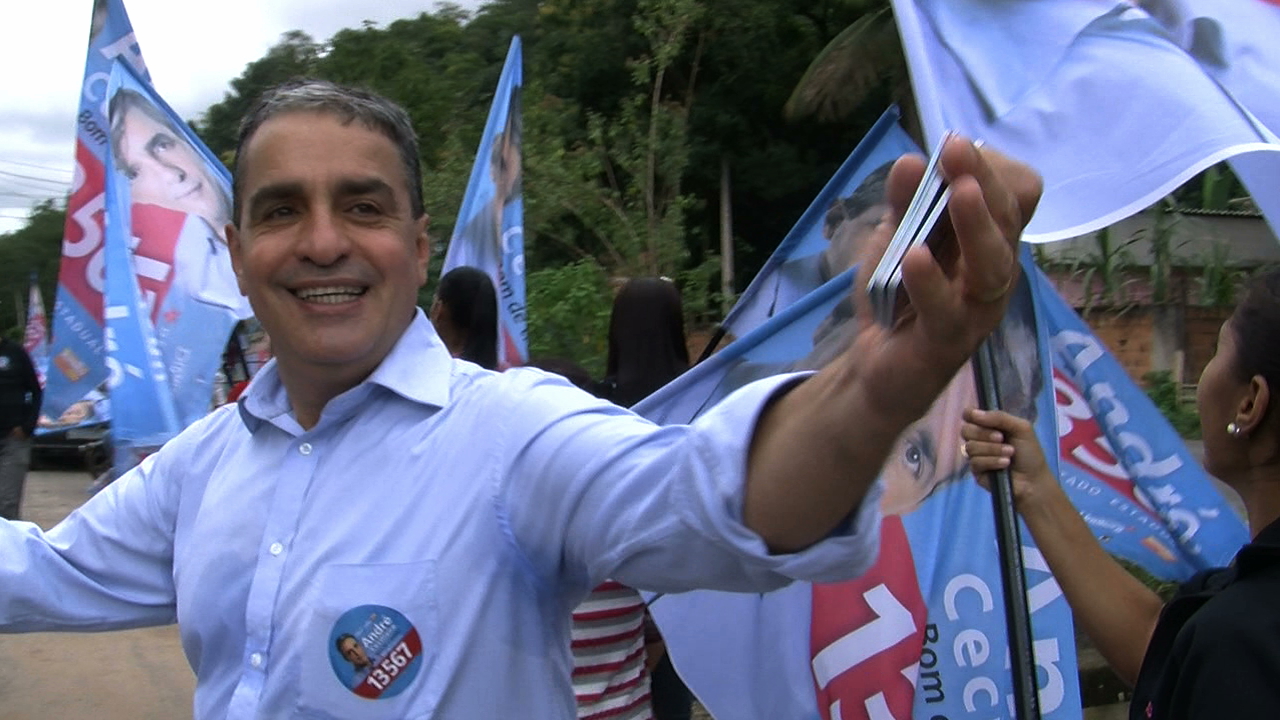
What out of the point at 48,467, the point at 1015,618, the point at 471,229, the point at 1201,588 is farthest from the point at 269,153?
the point at 48,467

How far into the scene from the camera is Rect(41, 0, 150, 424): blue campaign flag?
6.54m

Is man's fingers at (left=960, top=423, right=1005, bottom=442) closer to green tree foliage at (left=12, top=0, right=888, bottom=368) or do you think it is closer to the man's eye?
the man's eye

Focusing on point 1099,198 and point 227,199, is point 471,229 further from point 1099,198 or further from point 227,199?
point 1099,198

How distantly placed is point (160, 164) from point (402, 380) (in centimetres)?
445

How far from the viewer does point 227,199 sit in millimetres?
5637

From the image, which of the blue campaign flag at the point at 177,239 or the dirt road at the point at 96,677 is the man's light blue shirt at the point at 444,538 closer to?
the blue campaign flag at the point at 177,239

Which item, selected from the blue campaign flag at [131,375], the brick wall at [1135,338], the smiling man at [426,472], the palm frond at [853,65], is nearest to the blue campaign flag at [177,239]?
the blue campaign flag at [131,375]

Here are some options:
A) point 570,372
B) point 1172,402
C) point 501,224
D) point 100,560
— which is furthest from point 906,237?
point 1172,402

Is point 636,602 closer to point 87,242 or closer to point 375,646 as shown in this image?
point 375,646

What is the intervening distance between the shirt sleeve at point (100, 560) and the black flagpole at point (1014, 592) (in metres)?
1.21

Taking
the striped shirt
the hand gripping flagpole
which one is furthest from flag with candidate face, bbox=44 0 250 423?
the hand gripping flagpole

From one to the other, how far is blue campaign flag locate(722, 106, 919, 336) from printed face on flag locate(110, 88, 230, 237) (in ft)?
10.3

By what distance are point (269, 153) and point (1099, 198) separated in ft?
4.15

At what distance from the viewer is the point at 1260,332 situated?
1906 mm
